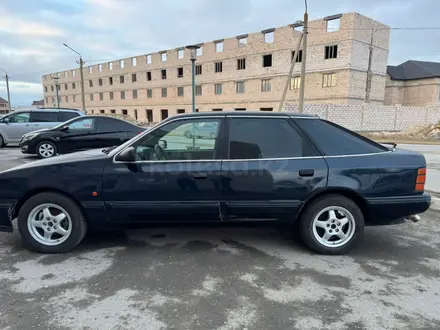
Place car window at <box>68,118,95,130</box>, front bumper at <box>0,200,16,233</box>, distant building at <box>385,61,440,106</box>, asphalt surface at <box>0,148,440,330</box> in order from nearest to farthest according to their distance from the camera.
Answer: asphalt surface at <box>0,148,440,330</box>
front bumper at <box>0,200,16,233</box>
car window at <box>68,118,95,130</box>
distant building at <box>385,61,440,106</box>

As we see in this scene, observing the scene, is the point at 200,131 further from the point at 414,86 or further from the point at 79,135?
the point at 414,86

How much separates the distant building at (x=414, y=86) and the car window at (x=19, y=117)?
148ft

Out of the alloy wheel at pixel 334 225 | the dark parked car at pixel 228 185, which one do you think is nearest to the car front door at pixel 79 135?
the dark parked car at pixel 228 185

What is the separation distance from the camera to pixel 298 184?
3.38m

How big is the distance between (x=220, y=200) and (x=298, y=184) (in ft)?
2.84

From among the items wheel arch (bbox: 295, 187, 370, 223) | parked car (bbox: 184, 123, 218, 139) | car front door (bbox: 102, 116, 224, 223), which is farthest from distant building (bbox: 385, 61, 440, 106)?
car front door (bbox: 102, 116, 224, 223)

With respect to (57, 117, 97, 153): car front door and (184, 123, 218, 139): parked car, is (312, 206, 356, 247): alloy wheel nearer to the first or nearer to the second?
(184, 123, 218, 139): parked car

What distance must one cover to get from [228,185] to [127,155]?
3.69 ft

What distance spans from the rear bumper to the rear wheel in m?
9.64

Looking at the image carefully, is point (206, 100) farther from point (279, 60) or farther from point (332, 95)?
point (332, 95)

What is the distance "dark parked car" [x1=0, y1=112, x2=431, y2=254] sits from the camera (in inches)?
133

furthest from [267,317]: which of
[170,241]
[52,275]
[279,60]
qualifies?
[279,60]

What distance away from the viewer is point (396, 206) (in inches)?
136

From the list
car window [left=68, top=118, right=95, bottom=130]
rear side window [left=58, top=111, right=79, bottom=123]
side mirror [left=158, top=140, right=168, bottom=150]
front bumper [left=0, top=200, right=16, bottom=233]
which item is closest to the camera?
front bumper [left=0, top=200, right=16, bottom=233]
